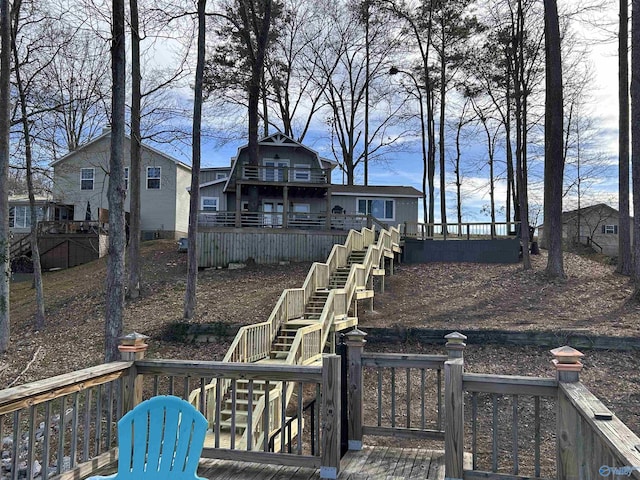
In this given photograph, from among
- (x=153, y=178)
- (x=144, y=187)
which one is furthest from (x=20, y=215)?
(x=153, y=178)

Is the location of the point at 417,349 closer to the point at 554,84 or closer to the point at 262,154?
the point at 554,84

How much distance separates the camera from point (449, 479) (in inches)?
167

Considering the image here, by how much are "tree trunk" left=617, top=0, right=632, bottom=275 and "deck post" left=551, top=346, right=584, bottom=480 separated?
53.4 ft

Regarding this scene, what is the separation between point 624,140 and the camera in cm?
1791

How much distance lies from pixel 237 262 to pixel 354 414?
48.0ft

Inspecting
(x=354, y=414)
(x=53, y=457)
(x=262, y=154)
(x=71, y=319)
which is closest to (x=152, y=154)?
(x=262, y=154)

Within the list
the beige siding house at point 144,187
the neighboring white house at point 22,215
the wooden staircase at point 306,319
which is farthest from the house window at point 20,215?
the wooden staircase at point 306,319

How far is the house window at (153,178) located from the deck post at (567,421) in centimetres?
2693

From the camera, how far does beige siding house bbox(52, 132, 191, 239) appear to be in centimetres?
2809

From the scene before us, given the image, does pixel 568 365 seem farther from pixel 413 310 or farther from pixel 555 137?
pixel 555 137

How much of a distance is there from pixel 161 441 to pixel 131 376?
5.26 ft

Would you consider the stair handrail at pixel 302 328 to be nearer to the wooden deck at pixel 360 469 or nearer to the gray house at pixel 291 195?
the wooden deck at pixel 360 469

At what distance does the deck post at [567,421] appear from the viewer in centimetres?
355

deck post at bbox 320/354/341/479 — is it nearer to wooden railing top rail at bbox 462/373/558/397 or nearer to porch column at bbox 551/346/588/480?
wooden railing top rail at bbox 462/373/558/397
